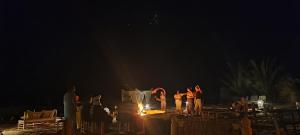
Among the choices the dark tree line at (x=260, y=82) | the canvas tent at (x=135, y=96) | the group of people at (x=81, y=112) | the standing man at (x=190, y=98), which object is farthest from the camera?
the dark tree line at (x=260, y=82)

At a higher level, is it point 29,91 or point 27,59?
point 27,59

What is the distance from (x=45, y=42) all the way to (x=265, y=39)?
4456cm

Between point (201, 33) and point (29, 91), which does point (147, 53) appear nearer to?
point (201, 33)

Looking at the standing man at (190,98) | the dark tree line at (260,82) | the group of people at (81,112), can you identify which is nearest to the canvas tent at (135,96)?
the standing man at (190,98)

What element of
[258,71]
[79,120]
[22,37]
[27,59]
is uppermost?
[22,37]

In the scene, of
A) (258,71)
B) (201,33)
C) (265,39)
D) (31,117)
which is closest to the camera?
(31,117)

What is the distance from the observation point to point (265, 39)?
65.8 m

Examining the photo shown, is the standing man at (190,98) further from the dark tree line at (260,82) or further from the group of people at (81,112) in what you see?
the dark tree line at (260,82)

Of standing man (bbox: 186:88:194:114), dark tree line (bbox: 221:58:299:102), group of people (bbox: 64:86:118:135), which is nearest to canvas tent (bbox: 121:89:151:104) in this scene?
standing man (bbox: 186:88:194:114)

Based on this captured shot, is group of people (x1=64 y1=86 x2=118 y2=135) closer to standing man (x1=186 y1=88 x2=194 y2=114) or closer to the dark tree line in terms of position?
standing man (x1=186 y1=88 x2=194 y2=114)

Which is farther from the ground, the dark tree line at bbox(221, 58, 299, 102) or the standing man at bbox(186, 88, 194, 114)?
the dark tree line at bbox(221, 58, 299, 102)

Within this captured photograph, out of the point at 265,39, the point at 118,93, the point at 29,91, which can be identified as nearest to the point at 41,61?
the point at 29,91

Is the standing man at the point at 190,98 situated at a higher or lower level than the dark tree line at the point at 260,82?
lower

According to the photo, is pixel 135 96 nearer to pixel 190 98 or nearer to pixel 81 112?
pixel 190 98
